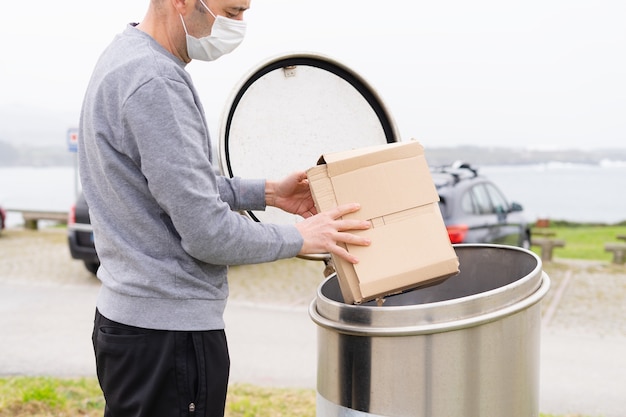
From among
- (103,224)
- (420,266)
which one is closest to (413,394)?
(420,266)

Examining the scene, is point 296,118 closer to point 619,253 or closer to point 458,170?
point 458,170

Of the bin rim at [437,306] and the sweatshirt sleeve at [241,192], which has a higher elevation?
the sweatshirt sleeve at [241,192]

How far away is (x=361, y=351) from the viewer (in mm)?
2002

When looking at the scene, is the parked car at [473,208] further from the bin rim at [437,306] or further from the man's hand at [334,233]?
the man's hand at [334,233]

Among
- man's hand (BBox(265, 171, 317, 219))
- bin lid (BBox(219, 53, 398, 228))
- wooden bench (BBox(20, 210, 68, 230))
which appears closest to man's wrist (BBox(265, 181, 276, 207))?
man's hand (BBox(265, 171, 317, 219))

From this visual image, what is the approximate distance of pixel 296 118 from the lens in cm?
259

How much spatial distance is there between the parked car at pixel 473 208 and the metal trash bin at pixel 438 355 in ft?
18.9

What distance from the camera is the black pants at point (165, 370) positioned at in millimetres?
1954

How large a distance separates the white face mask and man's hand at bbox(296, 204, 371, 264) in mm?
581

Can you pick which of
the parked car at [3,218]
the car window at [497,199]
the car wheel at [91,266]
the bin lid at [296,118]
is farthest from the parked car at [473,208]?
the parked car at [3,218]

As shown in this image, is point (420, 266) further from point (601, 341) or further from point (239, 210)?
point (601, 341)

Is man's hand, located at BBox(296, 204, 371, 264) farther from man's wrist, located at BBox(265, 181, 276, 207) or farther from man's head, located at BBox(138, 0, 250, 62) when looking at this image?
man's head, located at BBox(138, 0, 250, 62)

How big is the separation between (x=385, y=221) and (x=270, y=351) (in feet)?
14.0

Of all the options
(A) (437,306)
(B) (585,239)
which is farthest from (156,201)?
(B) (585,239)
